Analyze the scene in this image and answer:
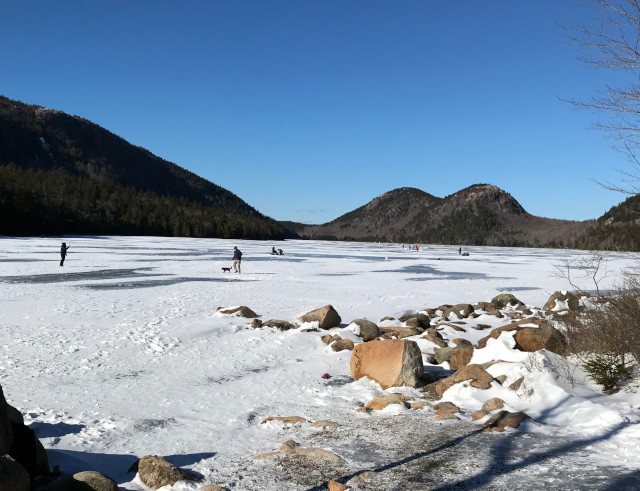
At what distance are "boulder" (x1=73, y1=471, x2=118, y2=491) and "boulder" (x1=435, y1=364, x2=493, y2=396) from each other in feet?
19.1

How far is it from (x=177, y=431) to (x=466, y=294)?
772 inches

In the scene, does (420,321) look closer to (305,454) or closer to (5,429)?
(305,454)

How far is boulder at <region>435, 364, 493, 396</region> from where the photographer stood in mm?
8375

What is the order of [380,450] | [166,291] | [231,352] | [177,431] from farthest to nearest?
[166,291] < [231,352] < [177,431] < [380,450]

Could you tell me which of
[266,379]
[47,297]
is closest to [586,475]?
[266,379]

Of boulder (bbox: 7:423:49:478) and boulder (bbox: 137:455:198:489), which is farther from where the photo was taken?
boulder (bbox: 137:455:198:489)

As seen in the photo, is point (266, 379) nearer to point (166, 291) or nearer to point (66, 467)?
point (66, 467)

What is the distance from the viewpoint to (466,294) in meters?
24.1

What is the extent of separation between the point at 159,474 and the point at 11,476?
5.15 feet

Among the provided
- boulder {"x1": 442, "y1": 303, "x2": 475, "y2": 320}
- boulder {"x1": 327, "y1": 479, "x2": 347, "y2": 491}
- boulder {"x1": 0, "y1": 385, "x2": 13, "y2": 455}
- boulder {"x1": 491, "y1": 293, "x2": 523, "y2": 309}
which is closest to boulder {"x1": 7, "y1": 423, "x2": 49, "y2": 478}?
boulder {"x1": 0, "y1": 385, "x2": 13, "y2": 455}

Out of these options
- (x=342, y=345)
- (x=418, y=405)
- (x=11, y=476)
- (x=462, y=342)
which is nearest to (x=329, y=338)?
(x=342, y=345)

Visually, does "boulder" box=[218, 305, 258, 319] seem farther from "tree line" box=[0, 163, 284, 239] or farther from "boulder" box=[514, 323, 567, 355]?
"tree line" box=[0, 163, 284, 239]

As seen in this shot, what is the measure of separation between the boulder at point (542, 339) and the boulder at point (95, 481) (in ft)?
27.6

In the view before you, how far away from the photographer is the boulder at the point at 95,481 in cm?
447
